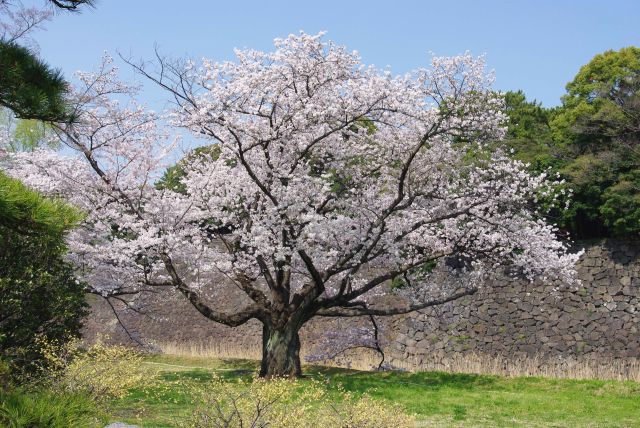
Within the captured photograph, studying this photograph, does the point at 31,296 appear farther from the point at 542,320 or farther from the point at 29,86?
the point at 542,320

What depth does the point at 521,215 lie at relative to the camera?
53.3 feet

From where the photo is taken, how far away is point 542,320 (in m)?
20.0

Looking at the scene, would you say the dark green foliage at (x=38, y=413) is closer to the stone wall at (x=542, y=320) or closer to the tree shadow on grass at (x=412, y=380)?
the tree shadow on grass at (x=412, y=380)

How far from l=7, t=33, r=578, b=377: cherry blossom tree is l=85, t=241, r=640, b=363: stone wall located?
275cm

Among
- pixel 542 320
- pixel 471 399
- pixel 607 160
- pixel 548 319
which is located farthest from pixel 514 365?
pixel 607 160

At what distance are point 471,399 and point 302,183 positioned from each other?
561cm

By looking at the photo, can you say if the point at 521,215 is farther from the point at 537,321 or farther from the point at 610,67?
the point at 610,67

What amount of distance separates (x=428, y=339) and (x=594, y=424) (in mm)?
9895

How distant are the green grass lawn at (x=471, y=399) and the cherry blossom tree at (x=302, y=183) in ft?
6.54

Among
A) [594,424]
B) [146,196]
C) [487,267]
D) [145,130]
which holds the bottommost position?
[594,424]

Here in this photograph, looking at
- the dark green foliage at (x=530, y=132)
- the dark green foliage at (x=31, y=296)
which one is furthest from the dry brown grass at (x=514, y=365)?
the dark green foliage at (x=31, y=296)

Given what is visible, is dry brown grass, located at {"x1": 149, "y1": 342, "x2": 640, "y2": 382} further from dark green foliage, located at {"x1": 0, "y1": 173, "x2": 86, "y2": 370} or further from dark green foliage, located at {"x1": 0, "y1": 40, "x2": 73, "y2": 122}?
dark green foliage, located at {"x1": 0, "y1": 40, "x2": 73, "y2": 122}

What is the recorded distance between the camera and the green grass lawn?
37.7ft

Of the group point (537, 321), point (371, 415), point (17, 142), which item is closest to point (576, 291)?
point (537, 321)
